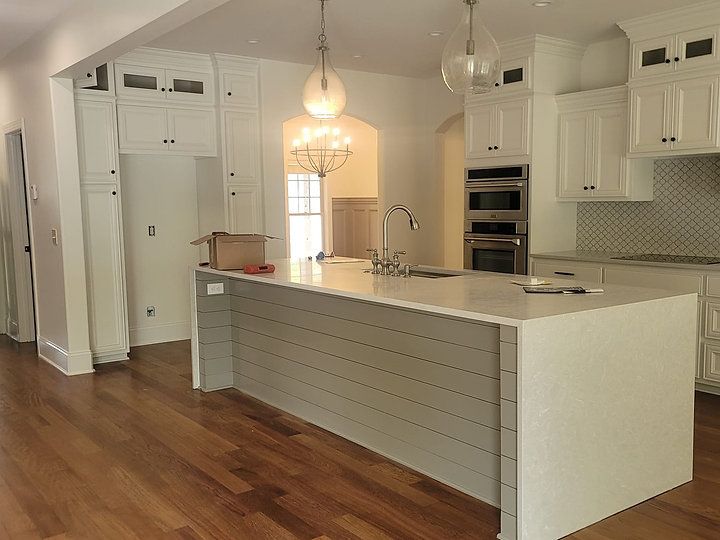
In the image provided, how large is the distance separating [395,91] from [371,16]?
2.37 m

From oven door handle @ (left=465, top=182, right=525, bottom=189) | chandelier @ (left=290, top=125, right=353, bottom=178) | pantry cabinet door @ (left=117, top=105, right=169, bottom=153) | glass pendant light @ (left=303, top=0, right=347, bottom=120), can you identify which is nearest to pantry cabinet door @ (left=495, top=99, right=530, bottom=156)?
oven door handle @ (left=465, top=182, right=525, bottom=189)

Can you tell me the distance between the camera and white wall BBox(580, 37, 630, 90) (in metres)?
5.47

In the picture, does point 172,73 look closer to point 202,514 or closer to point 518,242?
point 518,242

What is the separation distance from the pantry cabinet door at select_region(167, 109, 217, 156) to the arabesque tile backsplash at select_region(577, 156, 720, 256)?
3354 millimetres

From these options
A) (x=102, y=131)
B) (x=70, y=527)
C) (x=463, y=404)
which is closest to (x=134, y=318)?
(x=102, y=131)

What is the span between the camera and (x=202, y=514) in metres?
2.94

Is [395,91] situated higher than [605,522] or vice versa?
[395,91]

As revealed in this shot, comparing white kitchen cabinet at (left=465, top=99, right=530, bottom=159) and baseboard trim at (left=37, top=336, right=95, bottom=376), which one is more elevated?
white kitchen cabinet at (left=465, top=99, right=530, bottom=159)

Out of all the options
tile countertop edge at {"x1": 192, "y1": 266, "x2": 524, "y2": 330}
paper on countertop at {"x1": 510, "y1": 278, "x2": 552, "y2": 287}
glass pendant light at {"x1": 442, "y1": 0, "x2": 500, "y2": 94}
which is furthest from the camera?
paper on countertop at {"x1": 510, "y1": 278, "x2": 552, "y2": 287}

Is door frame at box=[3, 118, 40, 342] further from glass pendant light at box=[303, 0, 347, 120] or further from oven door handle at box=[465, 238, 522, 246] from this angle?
oven door handle at box=[465, 238, 522, 246]

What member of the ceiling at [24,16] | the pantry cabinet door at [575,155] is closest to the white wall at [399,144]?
the pantry cabinet door at [575,155]

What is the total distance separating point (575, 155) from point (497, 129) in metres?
0.68

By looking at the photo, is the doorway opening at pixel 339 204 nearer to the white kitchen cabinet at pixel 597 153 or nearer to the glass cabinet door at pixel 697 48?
the white kitchen cabinet at pixel 597 153

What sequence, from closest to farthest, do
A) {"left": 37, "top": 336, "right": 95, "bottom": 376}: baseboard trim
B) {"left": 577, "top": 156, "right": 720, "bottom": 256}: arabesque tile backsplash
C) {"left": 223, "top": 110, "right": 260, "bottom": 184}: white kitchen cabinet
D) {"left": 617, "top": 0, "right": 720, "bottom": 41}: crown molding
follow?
{"left": 617, "top": 0, "right": 720, "bottom": 41}: crown molding
{"left": 577, "top": 156, "right": 720, "bottom": 256}: arabesque tile backsplash
{"left": 37, "top": 336, "right": 95, "bottom": 376}: baseboard trim
{"left": 223, "top": 110, "right": 260, "bottom": 184}: white kitchen cabinet
